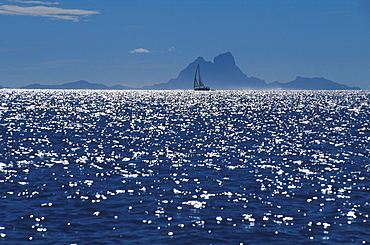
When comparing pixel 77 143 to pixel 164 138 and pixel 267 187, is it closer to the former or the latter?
pixel 164 138

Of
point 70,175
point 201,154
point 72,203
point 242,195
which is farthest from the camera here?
point 201,154

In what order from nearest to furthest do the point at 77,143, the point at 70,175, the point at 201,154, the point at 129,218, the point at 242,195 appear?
the point at 129,218
the point at 242,195
the point at 70,175
the point at 201,154
the point at 77,143

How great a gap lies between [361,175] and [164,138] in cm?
3966

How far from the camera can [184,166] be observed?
49.8 metres

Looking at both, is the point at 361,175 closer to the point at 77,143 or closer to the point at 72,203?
the point at 72,203

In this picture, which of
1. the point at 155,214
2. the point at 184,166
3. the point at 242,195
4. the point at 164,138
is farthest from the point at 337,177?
the point at 164,138

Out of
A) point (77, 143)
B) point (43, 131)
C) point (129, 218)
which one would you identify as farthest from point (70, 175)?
point (43, 131)

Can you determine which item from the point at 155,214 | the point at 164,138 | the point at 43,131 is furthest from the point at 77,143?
the point at 155,214

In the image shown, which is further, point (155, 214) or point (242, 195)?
point (242, 195)

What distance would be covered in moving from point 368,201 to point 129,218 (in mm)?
18764

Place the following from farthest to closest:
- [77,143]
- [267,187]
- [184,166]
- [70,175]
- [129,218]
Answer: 1. [77,143]
2. [184,166]
3. [70,175]
4. [267,187]
5. [129,218]

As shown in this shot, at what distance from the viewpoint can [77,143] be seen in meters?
69.1

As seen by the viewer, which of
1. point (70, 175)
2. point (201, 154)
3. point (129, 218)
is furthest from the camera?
point (201, 154)

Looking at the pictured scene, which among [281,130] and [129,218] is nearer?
[129,218]
